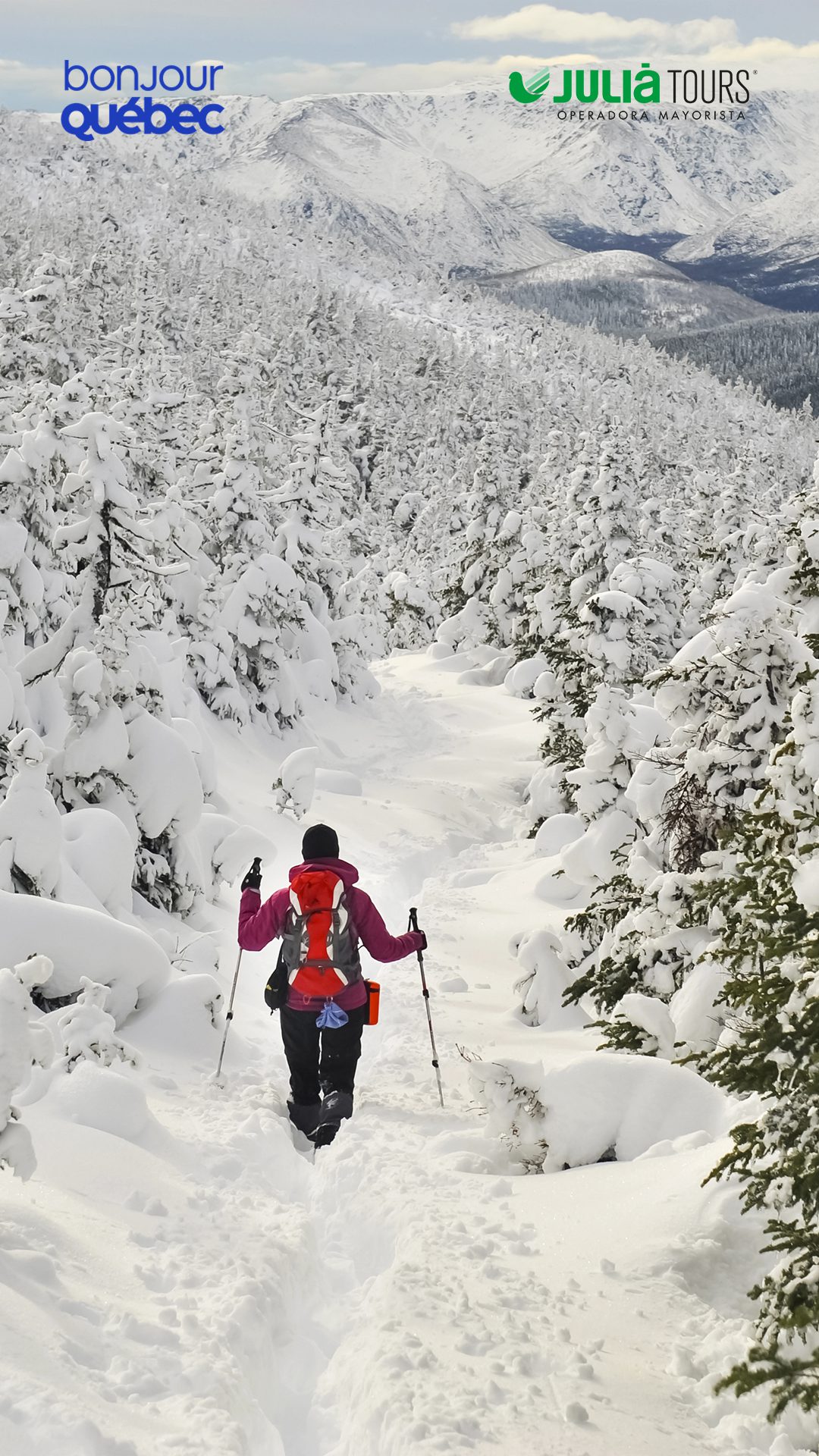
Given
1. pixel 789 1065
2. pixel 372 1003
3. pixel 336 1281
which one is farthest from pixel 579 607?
pixel 789 1065

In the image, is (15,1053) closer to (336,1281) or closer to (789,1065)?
(336,1281)

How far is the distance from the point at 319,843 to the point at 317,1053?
157cm

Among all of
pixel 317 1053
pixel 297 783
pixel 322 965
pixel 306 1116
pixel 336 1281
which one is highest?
pixel 322 965

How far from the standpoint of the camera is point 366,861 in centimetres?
1759

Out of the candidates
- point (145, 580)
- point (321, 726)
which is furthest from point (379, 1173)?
point (321, 726)

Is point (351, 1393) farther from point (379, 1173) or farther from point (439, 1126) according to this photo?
point (439, 1126)

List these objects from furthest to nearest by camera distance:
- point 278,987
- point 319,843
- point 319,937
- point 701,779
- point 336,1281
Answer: point 701,779 → point 278,987 → point 319,843 → point 319,937 → point 336,1281

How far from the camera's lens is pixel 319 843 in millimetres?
7406

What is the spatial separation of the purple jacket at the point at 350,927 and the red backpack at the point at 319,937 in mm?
64

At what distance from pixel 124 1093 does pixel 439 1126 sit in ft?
7.85

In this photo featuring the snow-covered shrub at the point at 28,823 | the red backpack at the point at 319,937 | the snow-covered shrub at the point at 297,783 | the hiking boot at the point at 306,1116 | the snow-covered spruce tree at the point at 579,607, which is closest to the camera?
the red backpack at the point at 319,937

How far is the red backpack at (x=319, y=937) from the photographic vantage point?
7.26 meters

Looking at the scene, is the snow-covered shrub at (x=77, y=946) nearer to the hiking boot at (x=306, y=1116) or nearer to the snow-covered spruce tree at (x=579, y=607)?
the hiking boot at (x=306, y=1116)

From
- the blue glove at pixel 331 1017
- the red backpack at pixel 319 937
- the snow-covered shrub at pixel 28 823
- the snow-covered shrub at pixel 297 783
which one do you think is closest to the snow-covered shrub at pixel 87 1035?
the red backpack at pixel 319 937
